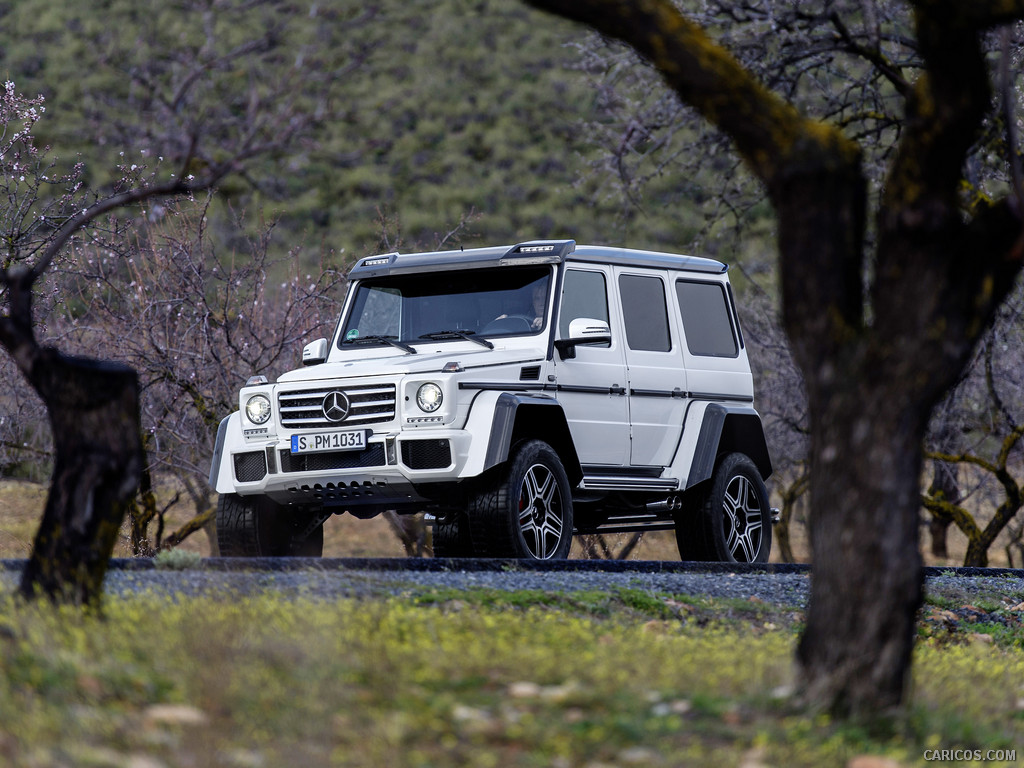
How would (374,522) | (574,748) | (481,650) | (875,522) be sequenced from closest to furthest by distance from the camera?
(574,748) → (875,522) → (481,650) → (374,522)

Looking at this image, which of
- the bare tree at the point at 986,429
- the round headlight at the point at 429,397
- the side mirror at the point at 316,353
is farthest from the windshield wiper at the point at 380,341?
the bare tree at the point at 986,429

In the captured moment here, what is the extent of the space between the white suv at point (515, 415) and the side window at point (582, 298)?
2 cm

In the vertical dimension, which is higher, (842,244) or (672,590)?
(842,244)

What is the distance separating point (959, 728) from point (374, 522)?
1023 inches

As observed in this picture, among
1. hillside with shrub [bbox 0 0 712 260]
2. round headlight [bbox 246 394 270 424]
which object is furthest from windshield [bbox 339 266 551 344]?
hillside with shrub [bbox 0 0 712 260]

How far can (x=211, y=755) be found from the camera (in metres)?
3.94

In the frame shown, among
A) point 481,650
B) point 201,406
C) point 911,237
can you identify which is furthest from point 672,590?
point 201,406

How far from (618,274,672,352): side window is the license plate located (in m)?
2.57

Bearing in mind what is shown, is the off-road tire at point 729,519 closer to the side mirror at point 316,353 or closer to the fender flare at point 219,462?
the side mirror at point 316,353

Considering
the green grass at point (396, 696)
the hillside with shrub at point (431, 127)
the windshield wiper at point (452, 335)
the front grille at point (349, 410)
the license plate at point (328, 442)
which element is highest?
the hillside with shrub at point (431, 127)

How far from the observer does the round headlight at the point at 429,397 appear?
9.05m

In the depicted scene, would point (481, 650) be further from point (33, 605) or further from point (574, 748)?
point (33, 605)

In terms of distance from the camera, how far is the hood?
368 inches

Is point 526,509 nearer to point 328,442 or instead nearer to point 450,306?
point 328,442
